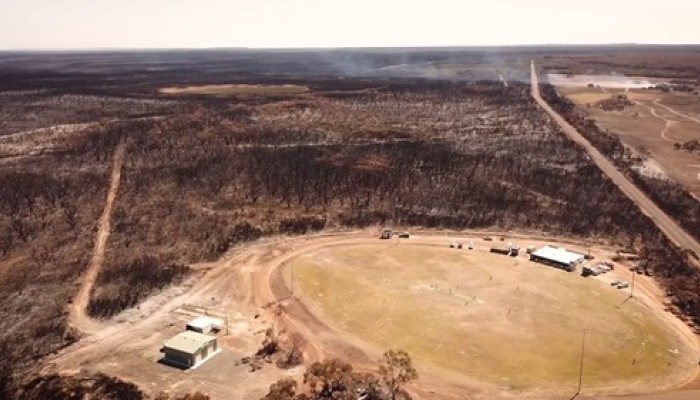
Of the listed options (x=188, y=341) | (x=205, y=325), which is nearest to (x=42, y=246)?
(x=205, y=325)

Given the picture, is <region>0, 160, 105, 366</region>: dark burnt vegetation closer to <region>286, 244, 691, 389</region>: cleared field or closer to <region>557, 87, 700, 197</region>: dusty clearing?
<region>286, 244, 691, 389</region>: cleared field

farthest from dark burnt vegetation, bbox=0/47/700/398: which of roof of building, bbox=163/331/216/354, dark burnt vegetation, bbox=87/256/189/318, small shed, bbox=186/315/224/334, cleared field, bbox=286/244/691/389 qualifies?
cleared field, bbox=286/244/691/389

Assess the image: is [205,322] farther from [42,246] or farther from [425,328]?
[42,246]

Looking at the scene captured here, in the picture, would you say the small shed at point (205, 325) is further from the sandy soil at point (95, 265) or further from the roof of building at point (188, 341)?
the sandy soil at point (95, 265)

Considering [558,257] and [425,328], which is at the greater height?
[558,257]

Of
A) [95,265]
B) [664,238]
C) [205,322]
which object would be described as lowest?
[664,238]

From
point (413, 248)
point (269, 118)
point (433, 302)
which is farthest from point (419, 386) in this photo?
point (269, 118)

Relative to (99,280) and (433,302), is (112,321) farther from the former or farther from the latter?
(433,302)
